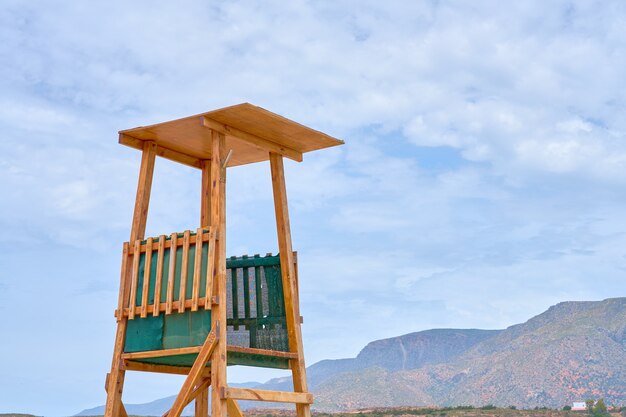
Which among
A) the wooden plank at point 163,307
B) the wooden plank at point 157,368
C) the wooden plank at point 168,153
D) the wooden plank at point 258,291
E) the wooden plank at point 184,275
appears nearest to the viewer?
the wooden plank at point 163,307

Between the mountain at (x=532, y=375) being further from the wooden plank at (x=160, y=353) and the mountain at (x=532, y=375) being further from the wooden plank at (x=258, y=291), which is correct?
the wooden plank at (x=160, y=353)

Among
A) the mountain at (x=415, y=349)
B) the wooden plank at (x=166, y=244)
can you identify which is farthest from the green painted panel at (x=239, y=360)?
the mountain at (x=415, y=349)

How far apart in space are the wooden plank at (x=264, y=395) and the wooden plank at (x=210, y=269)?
3.55ft

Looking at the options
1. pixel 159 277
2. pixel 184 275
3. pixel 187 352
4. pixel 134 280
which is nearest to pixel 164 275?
pixel 159 277

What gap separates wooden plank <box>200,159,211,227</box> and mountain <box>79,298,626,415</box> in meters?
72.0

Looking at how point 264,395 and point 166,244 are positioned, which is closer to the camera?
point 264,395

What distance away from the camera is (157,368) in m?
12.1

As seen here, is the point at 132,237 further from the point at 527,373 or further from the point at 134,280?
the point at 527,373

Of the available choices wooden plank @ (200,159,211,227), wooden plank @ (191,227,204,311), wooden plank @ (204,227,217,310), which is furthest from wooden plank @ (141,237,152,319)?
wooden plank @ (200,159,211,227)

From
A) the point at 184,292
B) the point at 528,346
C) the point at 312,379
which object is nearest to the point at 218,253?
the point at 184,292

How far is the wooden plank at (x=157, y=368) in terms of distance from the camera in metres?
11.6

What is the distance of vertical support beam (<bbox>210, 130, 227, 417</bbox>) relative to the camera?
10586 millimetres

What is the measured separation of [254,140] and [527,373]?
80.7 meters

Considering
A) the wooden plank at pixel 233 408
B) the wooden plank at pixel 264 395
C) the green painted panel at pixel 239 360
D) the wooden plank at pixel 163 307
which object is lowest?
the wooden plank at pixel 233 408
